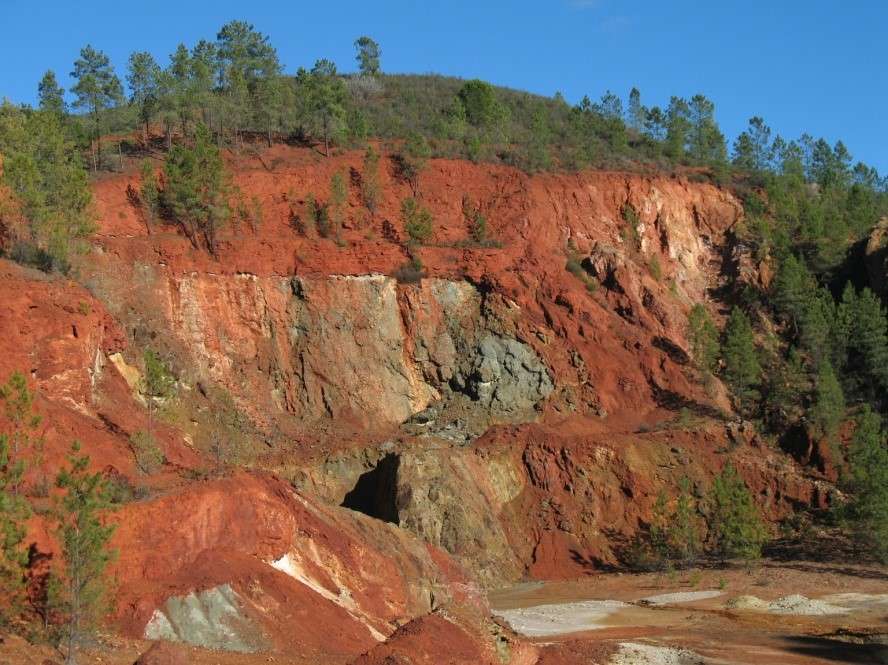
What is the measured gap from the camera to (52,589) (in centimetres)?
2011

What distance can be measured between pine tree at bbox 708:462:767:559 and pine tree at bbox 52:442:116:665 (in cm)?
3295

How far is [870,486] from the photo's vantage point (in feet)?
152

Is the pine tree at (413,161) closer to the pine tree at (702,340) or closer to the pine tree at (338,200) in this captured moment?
the pine tree at (338,200)

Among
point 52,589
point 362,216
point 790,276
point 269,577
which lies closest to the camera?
point 52,589

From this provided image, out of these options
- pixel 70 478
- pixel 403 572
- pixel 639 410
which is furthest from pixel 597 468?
pixel 70 478

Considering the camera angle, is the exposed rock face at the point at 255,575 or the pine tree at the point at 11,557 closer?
the pine tree at the point at 11,557

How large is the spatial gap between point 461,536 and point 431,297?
15.7 metres

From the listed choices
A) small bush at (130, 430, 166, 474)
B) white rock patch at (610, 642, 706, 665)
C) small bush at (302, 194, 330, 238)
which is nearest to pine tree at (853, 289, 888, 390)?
small bush at (302, 194, 330, 238)

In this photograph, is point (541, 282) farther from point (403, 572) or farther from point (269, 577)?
point (269, 577)

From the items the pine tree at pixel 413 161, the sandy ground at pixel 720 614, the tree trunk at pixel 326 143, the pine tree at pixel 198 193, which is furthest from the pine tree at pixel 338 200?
the sandy ground at pixel 720 614

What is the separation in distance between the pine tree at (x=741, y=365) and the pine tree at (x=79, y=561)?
146ft

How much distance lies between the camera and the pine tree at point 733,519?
4666 cm

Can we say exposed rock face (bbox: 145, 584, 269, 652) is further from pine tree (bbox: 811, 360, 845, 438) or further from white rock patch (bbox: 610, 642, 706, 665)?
pine tree (bbox: 811, 360, 845, 438)

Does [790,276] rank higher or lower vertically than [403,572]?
higher
